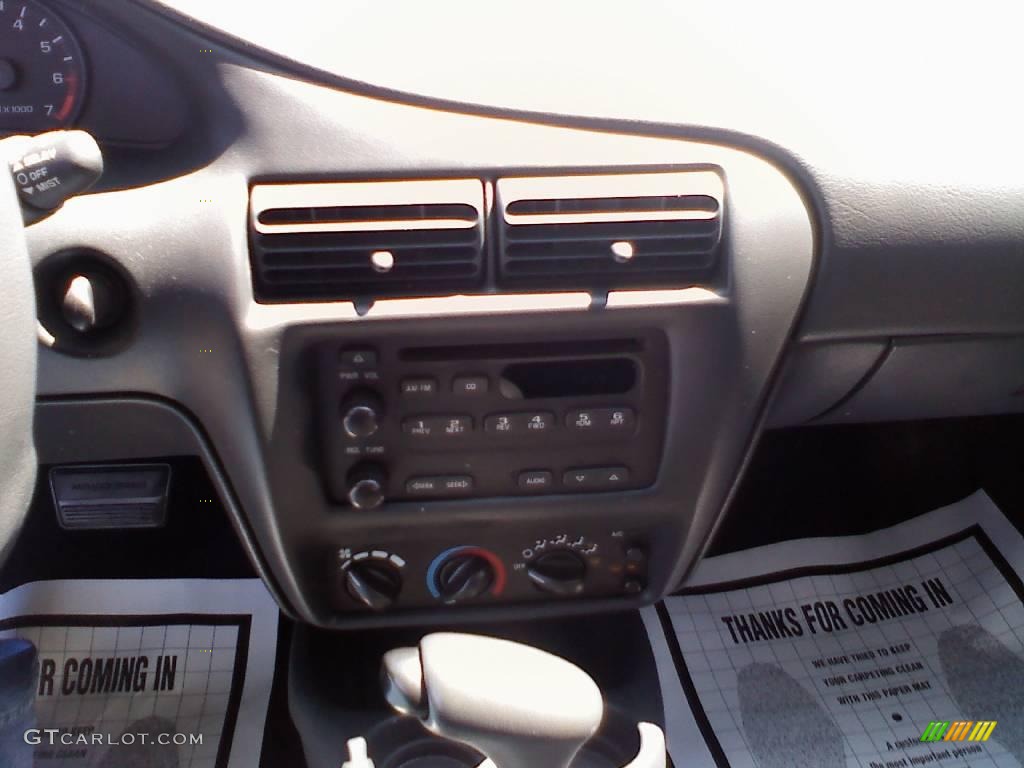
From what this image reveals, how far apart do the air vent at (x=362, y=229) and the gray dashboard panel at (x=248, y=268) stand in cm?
1

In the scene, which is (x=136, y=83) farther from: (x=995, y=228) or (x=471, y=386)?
(x=995, y=228)

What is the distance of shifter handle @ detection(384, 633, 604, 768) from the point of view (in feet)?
1.91

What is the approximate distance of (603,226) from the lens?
1.98ft

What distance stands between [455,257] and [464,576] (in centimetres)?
28

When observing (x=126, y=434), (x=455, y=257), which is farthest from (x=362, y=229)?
(x=126, y=434)

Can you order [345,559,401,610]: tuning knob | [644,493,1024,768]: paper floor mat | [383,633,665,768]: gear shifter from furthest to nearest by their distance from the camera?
[644,493,1024,768]: paper floor mat < [345,559,401,610]: tuning knob < [383,633,665,768]: gear shifter

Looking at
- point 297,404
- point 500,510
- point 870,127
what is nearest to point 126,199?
point 297,404

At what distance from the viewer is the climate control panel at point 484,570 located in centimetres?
75

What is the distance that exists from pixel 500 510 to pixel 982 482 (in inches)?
27.1

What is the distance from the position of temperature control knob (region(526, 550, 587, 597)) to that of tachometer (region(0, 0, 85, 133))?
468mm

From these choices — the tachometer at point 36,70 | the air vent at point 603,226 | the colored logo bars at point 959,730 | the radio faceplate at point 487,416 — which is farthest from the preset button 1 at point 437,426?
the colored logo bars at point 959,730

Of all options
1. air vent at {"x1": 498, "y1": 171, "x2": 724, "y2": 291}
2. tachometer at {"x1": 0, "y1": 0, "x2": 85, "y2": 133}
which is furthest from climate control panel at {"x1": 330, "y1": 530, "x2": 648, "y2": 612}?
tachometer at {"x1": 0, "y1": 0, "x2": 85, "y2": 133}
